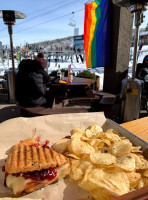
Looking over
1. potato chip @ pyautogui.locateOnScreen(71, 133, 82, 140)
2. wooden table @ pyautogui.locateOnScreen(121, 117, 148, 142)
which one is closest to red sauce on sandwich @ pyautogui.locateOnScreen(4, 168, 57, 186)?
potato chip @ pyautogui.locateOnScreen(71, 133, 82, 140)

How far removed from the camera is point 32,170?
1.08 metres

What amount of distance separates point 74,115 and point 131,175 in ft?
2.62

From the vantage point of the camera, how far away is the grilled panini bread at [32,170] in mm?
1067

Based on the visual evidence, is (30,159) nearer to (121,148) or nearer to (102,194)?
(102,194)

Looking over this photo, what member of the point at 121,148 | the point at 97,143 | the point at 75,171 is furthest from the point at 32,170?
the point at 121,148

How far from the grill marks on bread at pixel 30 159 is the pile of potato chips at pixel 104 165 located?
14 centimetres

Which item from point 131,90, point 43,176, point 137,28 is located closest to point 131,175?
point 43,176

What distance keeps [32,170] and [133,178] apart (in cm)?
70

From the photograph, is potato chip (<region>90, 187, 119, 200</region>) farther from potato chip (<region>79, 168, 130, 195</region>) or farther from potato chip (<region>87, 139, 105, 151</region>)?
potato chip (<region>87, 139, 105, 151</region>)

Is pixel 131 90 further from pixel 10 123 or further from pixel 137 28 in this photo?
pixel 10 123

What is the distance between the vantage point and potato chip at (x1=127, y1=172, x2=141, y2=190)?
1.06 m

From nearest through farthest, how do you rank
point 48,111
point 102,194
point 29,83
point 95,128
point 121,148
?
point 102,194 < point 121,148 < point 95,128 < point 48,111 < point 29,83

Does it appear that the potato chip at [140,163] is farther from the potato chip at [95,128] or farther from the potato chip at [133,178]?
the potato chip at [95,128]

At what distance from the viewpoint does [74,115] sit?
1.69 m
